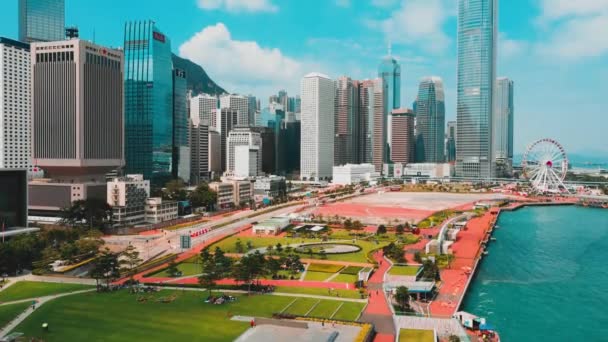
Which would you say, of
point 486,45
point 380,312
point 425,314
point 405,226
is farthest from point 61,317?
point 486,45

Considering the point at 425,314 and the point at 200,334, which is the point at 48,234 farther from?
the point at 425,314

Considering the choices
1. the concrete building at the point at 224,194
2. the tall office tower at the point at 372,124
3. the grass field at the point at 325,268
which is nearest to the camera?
the grass field at the point at 325,268

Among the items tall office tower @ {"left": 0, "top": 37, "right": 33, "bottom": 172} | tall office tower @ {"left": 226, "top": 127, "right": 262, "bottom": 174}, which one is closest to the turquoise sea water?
tall office tower @ {"left": 0, "top": 37, "right": 33, "bottom": 172}

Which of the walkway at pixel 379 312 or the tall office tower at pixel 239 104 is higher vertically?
the tall office tower at pixel 239 104

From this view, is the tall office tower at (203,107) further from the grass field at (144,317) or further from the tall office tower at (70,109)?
the grass field at (144,317)

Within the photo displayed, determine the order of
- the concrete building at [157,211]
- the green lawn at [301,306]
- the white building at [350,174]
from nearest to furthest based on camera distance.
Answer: the green lawn at [301,306] < the concrete building at [157,211] < the white building at [350,174]

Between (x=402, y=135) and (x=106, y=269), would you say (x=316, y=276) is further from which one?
(x=402, y=135)

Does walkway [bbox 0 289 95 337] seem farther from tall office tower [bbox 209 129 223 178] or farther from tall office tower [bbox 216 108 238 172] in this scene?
tall office tower [bbox 216 108 238 172]

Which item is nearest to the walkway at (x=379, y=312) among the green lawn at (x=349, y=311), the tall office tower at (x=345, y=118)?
the green lawn at (x=349, y=311)
